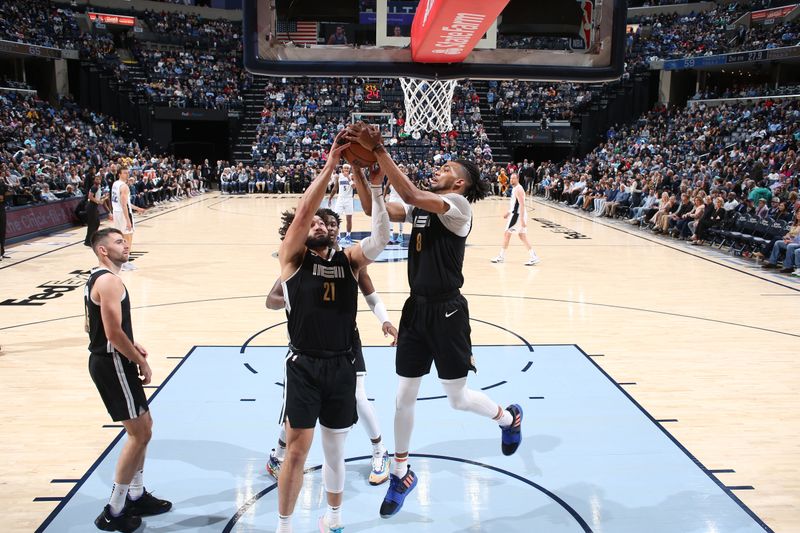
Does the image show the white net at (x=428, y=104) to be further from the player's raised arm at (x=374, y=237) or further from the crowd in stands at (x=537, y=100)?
the crowd in stands at (x=537, y=100)

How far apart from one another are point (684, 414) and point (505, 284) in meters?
5.12

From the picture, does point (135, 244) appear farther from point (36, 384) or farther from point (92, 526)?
point (92, 526)

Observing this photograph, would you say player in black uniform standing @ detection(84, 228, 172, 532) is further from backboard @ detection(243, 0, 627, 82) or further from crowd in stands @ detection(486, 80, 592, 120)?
crowd in stands @ detection(486, 80, 592, 120)

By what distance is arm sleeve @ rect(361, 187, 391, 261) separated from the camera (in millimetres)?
3373

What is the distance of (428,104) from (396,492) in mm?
9163

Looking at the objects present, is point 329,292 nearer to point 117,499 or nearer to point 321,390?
point 321,390

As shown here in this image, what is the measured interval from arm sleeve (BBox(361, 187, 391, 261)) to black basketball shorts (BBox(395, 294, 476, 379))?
637 millimetres

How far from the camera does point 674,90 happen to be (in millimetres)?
32719

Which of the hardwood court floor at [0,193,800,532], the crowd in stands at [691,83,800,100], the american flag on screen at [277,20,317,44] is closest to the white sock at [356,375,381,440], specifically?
the hardwood court floor at [0,193,800,532]

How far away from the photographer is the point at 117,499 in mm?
3662

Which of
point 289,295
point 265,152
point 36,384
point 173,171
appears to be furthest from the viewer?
point 265,152

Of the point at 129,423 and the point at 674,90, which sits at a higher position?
the point at 674,90

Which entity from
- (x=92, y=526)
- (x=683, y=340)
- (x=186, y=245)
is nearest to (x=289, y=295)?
(x=92, y=526)

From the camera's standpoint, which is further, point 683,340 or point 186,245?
point 186,245
